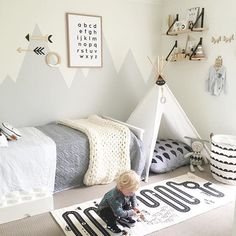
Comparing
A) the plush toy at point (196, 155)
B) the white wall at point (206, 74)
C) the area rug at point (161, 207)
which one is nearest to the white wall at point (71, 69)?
the white wall at point (206, 74)

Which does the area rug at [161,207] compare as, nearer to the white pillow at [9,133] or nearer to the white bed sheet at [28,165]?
the white bed sheet at [28,165]

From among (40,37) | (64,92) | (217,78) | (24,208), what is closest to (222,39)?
(217,78)

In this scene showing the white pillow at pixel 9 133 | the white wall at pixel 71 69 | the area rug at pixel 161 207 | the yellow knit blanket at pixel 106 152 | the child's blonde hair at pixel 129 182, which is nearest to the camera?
the child's blonde hair at pixel 129 182

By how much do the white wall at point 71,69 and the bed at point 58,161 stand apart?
1.29 feet

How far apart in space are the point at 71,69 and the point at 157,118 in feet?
3.97

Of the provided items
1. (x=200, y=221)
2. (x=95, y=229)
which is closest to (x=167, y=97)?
(x=200, y=221)

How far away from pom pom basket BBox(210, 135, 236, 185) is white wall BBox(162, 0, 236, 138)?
16.3 inches

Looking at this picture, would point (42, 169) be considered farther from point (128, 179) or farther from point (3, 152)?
point (128, 179)

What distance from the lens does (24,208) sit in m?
2.18

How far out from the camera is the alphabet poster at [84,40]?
10.3ft

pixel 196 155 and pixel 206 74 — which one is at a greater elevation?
pixel 206 74

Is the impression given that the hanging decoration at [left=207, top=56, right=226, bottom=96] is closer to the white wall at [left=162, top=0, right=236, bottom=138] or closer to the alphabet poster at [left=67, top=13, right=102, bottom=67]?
the white wall at [left=162, top=0, right=236, bottom=138]

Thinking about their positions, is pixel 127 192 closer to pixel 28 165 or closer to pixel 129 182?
pixel 129 182

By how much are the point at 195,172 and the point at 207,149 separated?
0.36 meters
